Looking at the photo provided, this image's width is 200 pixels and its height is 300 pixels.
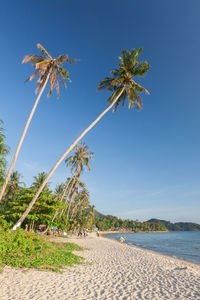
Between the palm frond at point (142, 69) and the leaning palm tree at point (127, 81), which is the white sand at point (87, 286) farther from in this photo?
the palm frond at point (142, 69)

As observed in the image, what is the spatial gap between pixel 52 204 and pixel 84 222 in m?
32.9

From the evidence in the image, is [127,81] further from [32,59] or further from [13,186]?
[13,186]

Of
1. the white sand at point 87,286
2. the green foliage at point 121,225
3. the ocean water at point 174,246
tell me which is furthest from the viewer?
the green foliage at point 121,225

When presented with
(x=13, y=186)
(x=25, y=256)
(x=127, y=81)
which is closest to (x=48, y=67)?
(x=127, y=81)

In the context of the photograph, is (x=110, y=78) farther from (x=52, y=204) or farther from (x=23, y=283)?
(x=23, y=283)

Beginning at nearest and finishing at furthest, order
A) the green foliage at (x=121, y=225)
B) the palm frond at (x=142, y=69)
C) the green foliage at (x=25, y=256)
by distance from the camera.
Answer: the green foliage at (x=25, y=256) < the palm frond at (x=142, y=69) < the green foliage at (x=121, y=225)

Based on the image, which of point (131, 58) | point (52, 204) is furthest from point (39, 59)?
point (52, 204)

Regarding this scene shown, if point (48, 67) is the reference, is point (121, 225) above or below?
below

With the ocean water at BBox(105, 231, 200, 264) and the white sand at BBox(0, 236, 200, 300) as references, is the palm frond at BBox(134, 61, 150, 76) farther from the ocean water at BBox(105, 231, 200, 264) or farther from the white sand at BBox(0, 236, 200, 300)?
the ocean water at BBox(105, 231, 200, 264)

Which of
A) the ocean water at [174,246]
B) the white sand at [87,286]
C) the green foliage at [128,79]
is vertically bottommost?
the ocean water at [174,246]

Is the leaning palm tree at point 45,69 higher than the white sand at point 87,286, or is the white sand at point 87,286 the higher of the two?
the leaning palm tree at point 45,69

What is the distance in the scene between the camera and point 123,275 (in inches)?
323

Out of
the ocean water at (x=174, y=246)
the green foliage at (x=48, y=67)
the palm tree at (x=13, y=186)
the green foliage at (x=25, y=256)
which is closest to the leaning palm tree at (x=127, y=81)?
the green foliage at (x=48, y=67)

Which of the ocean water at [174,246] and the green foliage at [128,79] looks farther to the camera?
the ocean water at [174,246]
